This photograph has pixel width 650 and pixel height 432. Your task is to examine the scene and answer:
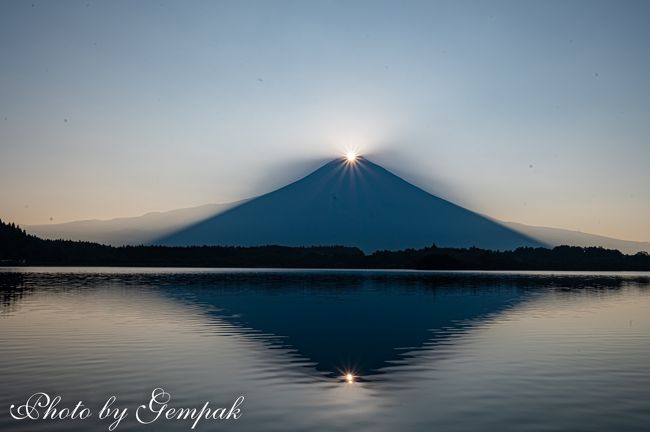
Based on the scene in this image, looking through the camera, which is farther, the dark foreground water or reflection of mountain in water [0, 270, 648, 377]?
reflection of mountain in water [0, 270, 648, 377]

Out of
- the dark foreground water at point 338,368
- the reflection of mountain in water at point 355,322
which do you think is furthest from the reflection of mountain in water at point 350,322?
the dark foreground water at point 338,368

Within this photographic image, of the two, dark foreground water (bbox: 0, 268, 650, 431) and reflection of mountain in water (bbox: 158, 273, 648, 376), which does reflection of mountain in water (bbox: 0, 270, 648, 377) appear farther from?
dark foreground water (bbox: 0, 268, 650, 431)

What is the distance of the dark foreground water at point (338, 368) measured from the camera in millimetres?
17453

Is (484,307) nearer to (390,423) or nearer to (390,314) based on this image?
(390,314)

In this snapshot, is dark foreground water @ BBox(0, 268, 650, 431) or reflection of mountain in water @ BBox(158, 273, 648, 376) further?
A: reflection of mountain in water @ BBox(158, 273, 648, 376)

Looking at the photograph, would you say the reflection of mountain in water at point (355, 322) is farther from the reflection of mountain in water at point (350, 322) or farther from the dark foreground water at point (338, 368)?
the dark foreground water at point (338, 368)

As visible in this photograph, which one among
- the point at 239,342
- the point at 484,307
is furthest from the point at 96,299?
the point at 484,307

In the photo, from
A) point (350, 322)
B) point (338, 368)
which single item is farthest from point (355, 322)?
point (338, 368)

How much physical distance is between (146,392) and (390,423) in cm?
857

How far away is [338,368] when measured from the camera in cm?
2581

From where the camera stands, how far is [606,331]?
4141 centimetres

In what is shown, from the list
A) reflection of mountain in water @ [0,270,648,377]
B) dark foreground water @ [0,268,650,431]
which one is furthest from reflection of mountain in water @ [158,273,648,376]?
dark foreground water @ [0,268,650,431]

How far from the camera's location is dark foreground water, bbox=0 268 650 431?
17.5 meters

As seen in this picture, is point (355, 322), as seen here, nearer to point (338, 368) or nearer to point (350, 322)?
point (350, 322)
